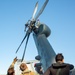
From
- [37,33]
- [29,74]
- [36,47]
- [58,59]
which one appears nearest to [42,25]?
[37,33]

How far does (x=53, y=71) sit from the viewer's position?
4.89 m

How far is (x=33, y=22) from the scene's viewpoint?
1888cm

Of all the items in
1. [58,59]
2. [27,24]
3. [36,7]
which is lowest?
[58,59]

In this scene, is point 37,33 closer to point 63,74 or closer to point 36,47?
point 36,47

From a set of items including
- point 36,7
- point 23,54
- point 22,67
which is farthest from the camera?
point 36,7

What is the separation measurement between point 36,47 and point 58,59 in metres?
12.0

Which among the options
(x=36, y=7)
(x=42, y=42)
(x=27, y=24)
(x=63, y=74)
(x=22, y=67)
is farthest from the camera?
(x=27, y=24)

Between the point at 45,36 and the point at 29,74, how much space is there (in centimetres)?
1083

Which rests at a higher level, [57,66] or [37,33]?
[37,33]

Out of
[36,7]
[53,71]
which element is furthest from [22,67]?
[36,7]

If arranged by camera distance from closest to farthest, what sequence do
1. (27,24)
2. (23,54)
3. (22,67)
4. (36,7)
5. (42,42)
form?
(22,67) → (42,42) → (23,54) → (36,7) → (27,24)

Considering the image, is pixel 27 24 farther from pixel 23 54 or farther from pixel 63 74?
pixel 63 74

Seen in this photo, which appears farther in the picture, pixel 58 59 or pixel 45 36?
pixel 45 36

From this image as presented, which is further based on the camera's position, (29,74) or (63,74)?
(29,74)
